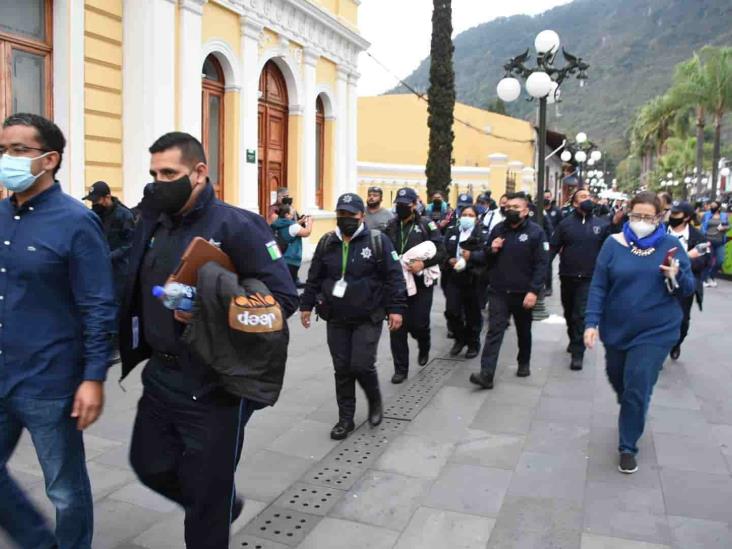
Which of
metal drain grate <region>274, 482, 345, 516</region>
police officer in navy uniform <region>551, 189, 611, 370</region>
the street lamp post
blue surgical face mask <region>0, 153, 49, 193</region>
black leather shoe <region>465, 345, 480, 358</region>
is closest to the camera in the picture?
blue surgical face mask <region>0, 153, 49, 193</region>

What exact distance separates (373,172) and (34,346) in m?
21.7

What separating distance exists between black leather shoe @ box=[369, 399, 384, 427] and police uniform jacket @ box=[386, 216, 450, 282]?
1.92 meters

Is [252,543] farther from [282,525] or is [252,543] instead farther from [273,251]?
[273,251]

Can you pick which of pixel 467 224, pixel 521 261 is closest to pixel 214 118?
pixel 467 224

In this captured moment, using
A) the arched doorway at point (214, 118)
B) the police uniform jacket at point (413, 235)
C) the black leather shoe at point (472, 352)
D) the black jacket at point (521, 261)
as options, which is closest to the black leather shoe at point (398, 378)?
the police uniform jacket at point (413, 235)

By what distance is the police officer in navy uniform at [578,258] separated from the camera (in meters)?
7.79

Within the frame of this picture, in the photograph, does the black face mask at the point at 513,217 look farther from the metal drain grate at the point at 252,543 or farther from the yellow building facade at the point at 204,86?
the yellow building facade at the point at 204,86

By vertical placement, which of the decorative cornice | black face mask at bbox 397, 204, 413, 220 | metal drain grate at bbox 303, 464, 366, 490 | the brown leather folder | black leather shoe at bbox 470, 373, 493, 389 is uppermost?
the decorative cornice

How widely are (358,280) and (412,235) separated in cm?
210

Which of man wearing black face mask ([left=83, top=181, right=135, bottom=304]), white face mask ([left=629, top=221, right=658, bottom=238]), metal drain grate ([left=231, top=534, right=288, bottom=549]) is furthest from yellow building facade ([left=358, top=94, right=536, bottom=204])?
metal drain grate ([left=231, top=534, right=288, bottom=549])

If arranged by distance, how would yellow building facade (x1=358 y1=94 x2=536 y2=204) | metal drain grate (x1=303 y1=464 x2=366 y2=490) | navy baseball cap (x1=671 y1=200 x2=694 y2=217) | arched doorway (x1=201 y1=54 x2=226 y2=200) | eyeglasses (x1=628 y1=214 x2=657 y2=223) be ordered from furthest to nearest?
yellow building facade (x1=358 y1=94 x2=536 y2=204) < arched doorway (x1=201 y1=54 x2=226 y2=200) < navy baseball cap (x1=671 y1=200 x2=694 y2=217) < eyeglasses (x1=628 y1=214 x2=657 y2=223) < metal drain grate (x1=303 y1=464 x2=366 y2=490)

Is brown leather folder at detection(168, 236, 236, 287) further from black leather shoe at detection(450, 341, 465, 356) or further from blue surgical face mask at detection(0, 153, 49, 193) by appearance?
black leather shoe at detection(450, 341, 465, 356)

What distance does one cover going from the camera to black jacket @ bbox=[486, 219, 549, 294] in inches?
271

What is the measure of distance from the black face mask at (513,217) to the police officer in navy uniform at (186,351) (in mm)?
4330
